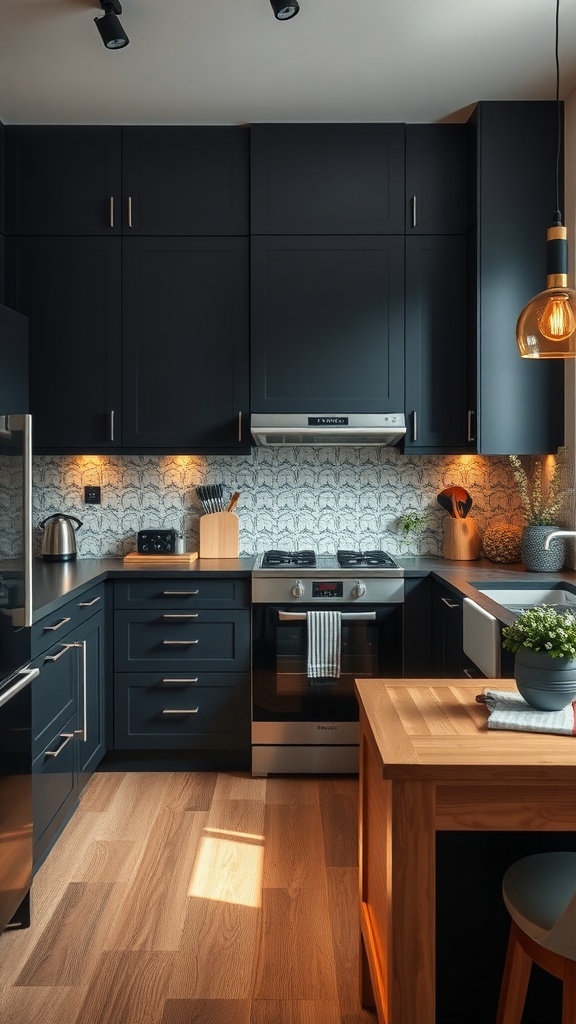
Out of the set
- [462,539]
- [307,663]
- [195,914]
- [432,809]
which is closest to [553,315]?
[432,809]

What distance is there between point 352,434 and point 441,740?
2.31 metres

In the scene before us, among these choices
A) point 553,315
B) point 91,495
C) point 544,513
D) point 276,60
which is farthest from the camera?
point 91,495

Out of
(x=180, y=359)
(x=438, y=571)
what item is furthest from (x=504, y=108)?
(x=438, y=571)

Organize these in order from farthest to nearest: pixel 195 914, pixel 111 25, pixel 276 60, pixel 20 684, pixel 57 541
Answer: pixel 57 541, pixel 276 60, pixel 111 25, pixel 195 914, pixel 20 684

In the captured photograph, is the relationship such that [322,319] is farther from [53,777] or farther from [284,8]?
[53,777]

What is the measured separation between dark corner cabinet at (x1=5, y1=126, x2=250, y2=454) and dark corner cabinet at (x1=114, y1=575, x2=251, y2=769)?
729mm

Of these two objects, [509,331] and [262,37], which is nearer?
[262,37]

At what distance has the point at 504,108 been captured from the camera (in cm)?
350

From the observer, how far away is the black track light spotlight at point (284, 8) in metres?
2.44

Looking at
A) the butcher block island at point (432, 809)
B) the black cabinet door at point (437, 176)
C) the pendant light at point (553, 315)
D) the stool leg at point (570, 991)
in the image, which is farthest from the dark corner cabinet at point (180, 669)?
the stool leg at point (570, 991)

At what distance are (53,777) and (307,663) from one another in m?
1.17

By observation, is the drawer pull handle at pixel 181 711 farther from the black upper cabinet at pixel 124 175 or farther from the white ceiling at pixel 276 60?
the white ceiling at pixel 276 60

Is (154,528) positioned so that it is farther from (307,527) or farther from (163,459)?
(307,527)

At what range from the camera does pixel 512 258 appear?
3527 millimetres
